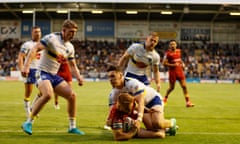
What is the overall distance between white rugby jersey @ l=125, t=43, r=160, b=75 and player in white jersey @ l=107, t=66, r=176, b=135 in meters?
2.04

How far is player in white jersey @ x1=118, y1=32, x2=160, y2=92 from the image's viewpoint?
10.5 meters

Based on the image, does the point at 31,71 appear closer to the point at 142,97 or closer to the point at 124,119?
the point at 124,119

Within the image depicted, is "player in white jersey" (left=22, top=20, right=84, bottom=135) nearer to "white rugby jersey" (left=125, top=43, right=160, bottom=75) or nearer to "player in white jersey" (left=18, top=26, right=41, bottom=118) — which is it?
"white rugby jersey" (left=125, top=43, right=160, bottom=75)

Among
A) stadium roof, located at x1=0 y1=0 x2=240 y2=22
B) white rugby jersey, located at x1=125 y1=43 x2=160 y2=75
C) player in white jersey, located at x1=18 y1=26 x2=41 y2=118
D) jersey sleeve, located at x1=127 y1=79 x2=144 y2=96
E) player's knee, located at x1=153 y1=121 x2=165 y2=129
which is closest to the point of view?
jersey sleeve, located at x1=127 y1=79 x2=144 y2=96

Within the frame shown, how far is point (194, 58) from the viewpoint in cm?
5159

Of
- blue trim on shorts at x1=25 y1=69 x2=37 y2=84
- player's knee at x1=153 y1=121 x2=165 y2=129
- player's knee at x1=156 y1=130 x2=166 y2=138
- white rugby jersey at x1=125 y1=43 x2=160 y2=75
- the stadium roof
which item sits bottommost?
player's knee at x1=156 y1=130 x2=166 y2=138

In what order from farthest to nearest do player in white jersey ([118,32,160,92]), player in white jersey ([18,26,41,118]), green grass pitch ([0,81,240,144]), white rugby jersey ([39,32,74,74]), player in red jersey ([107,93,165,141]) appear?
player in white jersey ([18,26,41,118]), player in white jersey ([118,32,160,92]), white rugby jersey ([39,32,74,74]), green grass pitch ([0,81,240,144]), player in red jersey ([107,93,165,141])

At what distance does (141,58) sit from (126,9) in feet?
134

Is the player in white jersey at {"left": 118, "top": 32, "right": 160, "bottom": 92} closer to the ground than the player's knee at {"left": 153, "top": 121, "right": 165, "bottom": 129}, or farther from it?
farther from it

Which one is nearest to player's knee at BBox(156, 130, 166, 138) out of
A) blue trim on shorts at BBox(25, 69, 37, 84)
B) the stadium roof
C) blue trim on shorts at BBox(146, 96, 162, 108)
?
blue trim on shorts at BBox(146, 96, 162, 108)

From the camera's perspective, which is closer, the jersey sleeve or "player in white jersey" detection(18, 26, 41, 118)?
the jersey sleeve

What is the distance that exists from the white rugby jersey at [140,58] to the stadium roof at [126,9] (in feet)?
120

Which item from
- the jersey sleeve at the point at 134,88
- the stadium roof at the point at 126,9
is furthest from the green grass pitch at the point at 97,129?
the stadium roof at the point at 126,9

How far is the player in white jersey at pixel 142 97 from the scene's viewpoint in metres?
7.96
